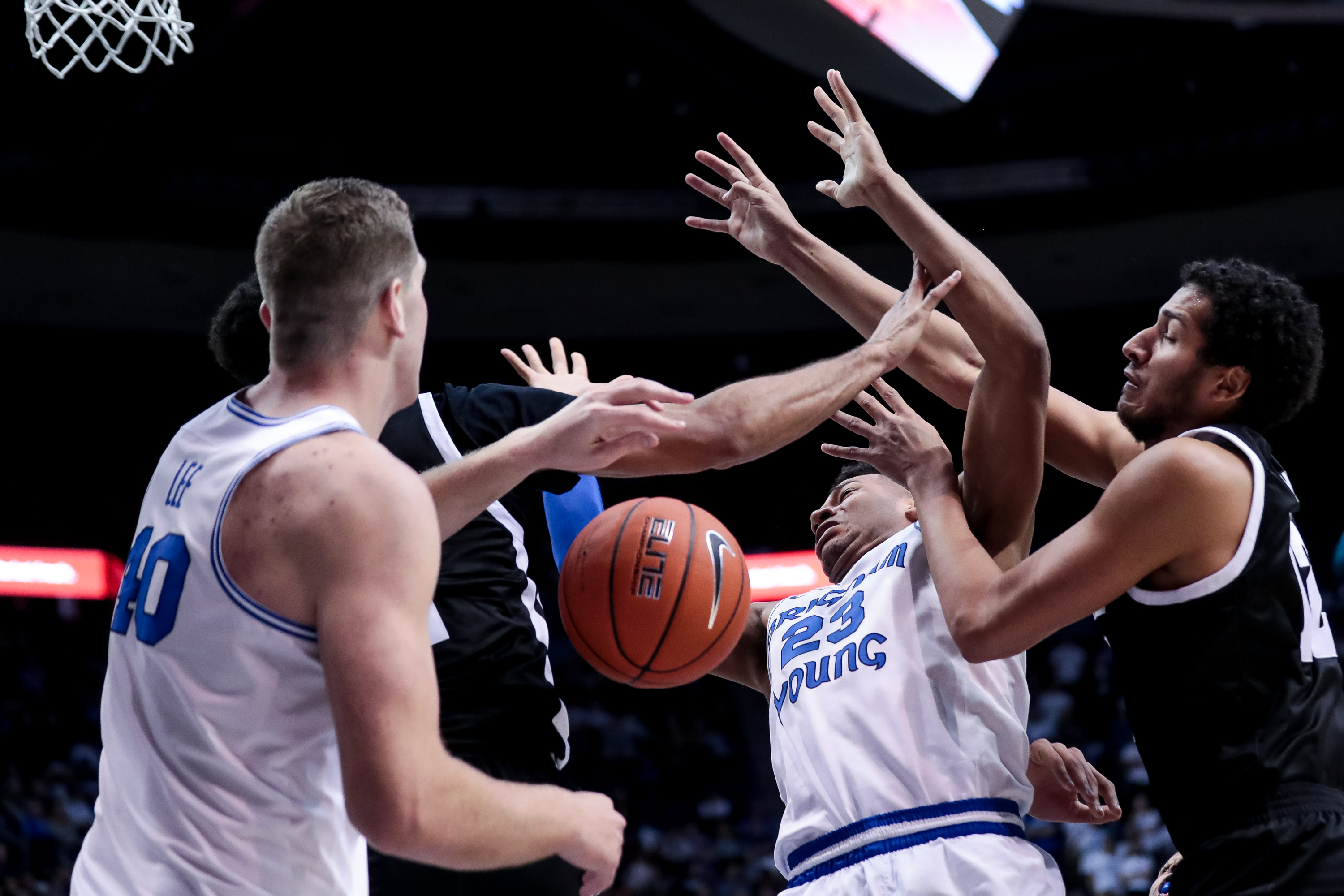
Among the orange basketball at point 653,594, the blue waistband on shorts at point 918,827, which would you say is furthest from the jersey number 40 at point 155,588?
the blue waistband on shorts at point 918,827

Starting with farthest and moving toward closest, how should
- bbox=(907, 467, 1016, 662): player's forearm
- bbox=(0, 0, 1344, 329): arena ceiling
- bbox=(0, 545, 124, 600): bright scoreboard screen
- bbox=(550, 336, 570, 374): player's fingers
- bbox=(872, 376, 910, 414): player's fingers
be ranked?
1. bbox=(0, 545, 124, 600): bright scoreboard screen
2. bbox=(0, 0, 1344, 329): arena ceiling
3. bbox=(550, 336, 570, 374): player's fingers
4. bbox=(872, 376, 910, 414): player's fingers
5. bbox=(907, 467, 1016, 662): player's forearm

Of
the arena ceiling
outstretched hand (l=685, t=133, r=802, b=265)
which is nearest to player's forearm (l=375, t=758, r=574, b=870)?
outstretched hand (l=685, t=133, r=802, b=265)

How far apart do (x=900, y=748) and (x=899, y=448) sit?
79 centimetres

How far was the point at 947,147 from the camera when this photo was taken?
14273mm

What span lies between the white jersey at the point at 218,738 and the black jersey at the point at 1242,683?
172 centimetres

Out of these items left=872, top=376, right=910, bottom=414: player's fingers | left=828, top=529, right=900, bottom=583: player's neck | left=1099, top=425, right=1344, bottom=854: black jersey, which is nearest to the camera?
left=1099, top=425, right=1344, bottom=854: black jersey

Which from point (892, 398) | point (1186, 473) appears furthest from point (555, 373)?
point (1186, 473)

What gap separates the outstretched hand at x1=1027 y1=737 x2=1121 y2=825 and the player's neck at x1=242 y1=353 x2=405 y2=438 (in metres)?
2.29

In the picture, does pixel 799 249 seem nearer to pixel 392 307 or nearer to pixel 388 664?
pixel 392 307

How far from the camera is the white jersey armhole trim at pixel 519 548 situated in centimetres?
316

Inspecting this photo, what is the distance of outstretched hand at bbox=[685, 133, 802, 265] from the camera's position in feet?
12.3

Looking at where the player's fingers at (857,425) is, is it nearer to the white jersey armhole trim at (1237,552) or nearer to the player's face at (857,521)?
the player's face at (857,521)

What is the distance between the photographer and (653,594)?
3.20 m

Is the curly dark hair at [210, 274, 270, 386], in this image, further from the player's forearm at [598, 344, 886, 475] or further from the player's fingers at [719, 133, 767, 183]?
the player's fingers at [719, 133, 767, 183]
